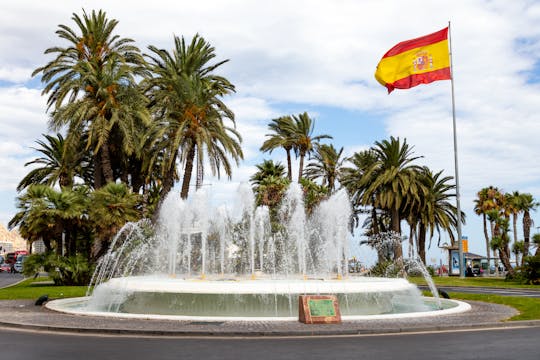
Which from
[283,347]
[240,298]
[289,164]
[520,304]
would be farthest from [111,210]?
[289,164]

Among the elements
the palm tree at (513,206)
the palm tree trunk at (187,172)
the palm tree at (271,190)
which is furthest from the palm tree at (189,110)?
the palm tree at (513,206)

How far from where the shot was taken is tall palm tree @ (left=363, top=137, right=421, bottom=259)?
47.1 meters

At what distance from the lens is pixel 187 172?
38.6m

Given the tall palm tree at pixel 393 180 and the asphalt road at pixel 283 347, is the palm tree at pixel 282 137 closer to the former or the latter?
the tall palm tree at pixel 393 180

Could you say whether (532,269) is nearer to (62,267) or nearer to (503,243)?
(503,243)

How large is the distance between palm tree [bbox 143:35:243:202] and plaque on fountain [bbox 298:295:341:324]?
899 inches

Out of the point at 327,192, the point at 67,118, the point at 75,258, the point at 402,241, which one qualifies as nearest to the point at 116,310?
the point at 75,258

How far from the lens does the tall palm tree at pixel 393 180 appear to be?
4709 cm

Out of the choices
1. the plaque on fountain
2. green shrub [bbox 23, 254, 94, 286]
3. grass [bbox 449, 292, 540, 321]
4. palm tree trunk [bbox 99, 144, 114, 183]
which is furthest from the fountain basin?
palm tree trunk [bbox 99, 144, 114, 183]

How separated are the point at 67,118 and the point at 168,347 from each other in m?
29.4

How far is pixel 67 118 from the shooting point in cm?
3734

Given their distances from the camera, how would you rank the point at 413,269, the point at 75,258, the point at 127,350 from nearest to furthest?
the point at 127,350 → the point at 75,258 → the point at 413,269

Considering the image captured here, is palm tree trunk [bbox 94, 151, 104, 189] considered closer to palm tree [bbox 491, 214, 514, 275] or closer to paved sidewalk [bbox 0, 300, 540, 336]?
paved sidewalk [bbox 0, 300, 540, 336]

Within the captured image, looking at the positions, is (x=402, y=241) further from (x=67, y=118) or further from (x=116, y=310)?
(x=116, y=310)
